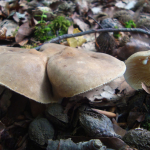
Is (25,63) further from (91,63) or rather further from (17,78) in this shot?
(91,63)

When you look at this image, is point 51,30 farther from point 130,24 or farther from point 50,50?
point 130,24

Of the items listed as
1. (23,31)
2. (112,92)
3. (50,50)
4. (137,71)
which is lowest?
(112,92)

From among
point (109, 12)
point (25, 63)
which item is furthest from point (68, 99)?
point (109, 12)

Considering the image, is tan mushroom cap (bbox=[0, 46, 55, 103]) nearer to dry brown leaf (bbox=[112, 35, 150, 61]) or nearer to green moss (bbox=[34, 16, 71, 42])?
green moss (bbox=[34, 16, 71, 42])

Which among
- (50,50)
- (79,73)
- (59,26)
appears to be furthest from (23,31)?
(79,73)

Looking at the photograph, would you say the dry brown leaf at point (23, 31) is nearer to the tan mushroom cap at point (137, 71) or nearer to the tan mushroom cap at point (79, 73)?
the tan mushroom cap at point (79, 73)

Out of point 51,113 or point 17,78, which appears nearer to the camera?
point 17,78
